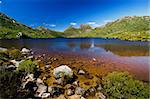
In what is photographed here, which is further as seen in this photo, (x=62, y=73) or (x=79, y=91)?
(x=62, y=73)

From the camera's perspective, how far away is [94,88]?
16.3 meters

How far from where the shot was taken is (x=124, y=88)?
1381 cm

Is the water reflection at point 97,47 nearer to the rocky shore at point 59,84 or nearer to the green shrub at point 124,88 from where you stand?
the rocky shore at point 59,84

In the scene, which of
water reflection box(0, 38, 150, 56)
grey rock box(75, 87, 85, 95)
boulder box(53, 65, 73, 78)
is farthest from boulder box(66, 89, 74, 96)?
water reflection box(0, 38, 150, 56)

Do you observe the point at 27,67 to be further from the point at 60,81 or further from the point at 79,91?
the point at 79,91

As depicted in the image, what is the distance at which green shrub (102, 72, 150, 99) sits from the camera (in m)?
13.4

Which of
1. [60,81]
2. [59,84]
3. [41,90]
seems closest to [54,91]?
[41,90]

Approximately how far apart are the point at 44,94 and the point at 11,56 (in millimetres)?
13061

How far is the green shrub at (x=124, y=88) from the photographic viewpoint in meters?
13.4

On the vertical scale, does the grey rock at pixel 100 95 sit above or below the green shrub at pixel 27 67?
A: below

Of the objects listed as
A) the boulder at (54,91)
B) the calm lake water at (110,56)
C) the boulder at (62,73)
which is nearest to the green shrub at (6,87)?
the boulder at (54,91)

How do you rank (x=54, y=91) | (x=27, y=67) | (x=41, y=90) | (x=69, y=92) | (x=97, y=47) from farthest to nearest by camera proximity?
(x=97, y=47) < (x=27, y=67) < (x=69, y=92) < (x=54, y=91) < (x=41, y=90)

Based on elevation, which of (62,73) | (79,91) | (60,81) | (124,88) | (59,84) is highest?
(62,73)

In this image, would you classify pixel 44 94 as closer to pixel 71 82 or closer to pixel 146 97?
pixel 71 82
